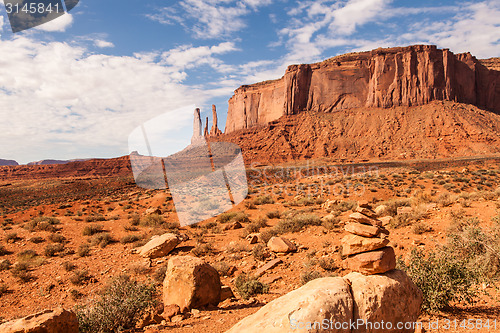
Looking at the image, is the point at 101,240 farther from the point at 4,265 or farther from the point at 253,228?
the point at 253,228

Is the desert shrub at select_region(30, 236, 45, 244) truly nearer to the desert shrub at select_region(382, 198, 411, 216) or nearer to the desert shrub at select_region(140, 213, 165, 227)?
the desert shrub at select_region(140, 213, 165, 227)

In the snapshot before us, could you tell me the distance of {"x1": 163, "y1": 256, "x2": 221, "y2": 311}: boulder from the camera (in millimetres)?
6012

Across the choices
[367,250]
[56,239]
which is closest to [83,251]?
[56,239]

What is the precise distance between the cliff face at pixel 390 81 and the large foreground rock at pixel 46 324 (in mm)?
76601

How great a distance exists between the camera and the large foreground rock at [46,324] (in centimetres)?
371

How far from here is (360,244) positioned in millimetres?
4645

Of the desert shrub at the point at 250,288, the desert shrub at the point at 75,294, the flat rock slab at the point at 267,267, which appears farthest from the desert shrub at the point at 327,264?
the desert shrub at the point at 75,294

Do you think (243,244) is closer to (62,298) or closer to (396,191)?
(62,298)

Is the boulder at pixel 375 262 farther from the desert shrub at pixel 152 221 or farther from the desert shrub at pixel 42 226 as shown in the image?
the desert shrub at pixel 42 226

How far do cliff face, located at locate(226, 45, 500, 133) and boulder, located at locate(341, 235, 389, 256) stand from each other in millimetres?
73596

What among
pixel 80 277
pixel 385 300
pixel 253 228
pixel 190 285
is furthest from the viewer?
pixel 253 228

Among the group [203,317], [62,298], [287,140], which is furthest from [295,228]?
[287,140]

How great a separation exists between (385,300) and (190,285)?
13.4 ft

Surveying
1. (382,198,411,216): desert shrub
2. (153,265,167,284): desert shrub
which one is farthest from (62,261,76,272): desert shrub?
(382,198,411,216): desert shrub
